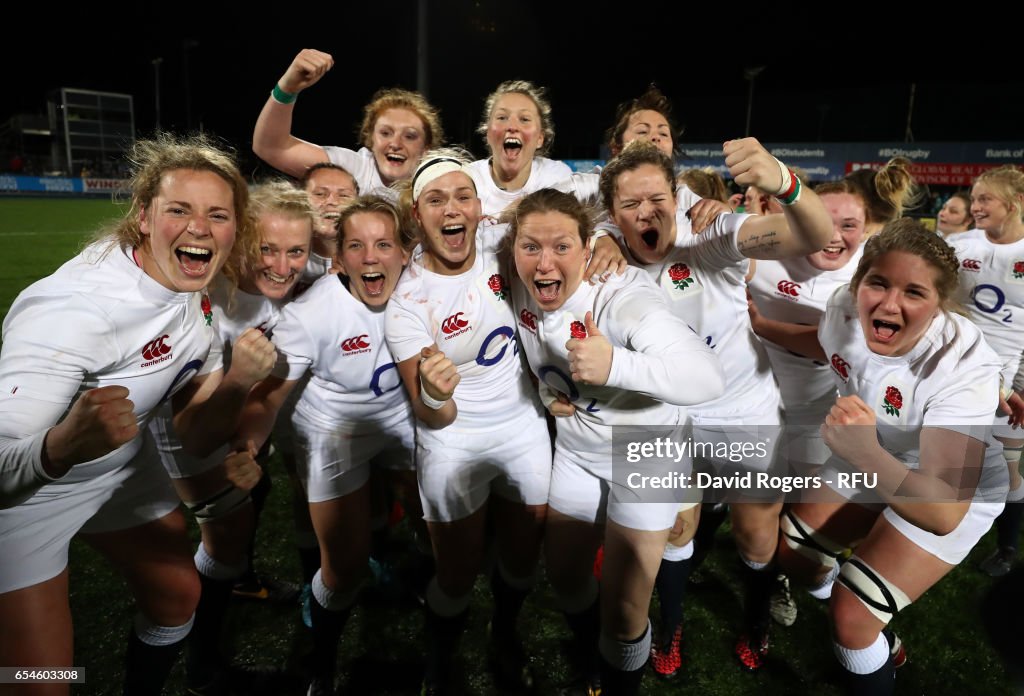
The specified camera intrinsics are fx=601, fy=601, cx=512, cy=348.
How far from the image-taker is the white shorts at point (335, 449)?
2.73 metres

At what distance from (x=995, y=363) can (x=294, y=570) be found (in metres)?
3.63

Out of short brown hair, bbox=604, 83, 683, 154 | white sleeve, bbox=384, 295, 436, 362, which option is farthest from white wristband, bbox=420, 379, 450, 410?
short brown hair, bbox=604, 83, 683, 154

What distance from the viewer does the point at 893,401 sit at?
2381 millimetres

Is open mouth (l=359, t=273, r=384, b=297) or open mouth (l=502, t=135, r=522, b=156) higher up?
open mouth (l=502, t=135, r=522, b=156)

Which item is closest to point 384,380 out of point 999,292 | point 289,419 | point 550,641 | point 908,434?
point 289,419

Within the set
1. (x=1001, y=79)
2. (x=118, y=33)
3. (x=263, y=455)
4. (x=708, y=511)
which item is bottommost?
(x=708, y=511)

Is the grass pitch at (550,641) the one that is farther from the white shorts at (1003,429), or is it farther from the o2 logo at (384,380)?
the o2 logo at (384,380)

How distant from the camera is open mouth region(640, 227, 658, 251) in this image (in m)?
2.68

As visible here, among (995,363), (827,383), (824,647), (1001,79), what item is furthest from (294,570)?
(1001,79)

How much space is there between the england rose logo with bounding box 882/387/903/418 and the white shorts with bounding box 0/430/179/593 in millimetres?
2878

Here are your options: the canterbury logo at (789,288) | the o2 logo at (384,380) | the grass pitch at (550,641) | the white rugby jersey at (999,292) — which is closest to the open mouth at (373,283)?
the o2 logo at (384,380)

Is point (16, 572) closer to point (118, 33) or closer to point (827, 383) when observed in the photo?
point (827, 383)

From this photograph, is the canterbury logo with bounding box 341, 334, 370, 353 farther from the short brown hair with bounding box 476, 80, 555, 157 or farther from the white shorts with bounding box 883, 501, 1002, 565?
the white shorts with bounding box 883, 501, 1002, 565

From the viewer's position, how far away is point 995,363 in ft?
7.27
